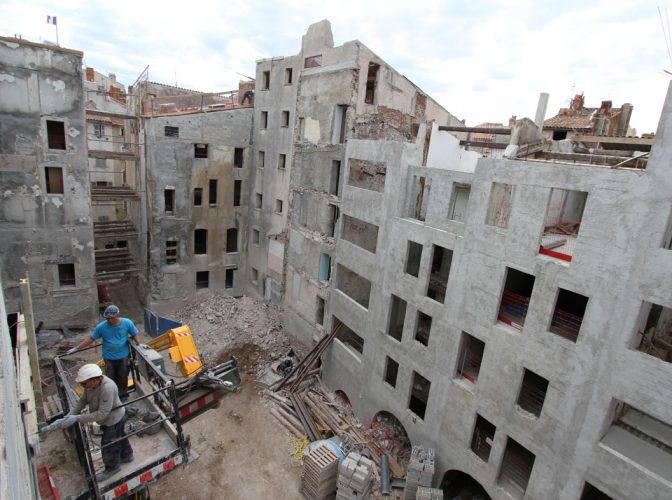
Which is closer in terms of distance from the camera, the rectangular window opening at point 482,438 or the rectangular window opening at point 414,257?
the rectangular window opening at point 482,438

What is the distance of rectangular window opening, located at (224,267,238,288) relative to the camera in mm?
30094

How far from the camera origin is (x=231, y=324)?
27031 mm

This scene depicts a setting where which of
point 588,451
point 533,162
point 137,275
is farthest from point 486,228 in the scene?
point 137,275

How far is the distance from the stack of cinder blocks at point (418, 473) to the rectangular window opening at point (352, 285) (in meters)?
7.79

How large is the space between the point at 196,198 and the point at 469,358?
797 inches

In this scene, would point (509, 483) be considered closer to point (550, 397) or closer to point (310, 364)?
point (550, 397)

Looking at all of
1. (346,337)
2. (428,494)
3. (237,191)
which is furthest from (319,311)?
(237,191)

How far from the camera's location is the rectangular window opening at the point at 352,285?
20.8m

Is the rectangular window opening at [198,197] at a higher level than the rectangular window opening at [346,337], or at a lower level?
higher

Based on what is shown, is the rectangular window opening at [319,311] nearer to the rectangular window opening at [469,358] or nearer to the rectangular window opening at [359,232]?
the rectangular window opening at [359,232]

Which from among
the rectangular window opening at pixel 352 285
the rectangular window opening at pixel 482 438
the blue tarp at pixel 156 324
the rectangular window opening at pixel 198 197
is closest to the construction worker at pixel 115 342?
the rectangular window opening at pixel 482 438

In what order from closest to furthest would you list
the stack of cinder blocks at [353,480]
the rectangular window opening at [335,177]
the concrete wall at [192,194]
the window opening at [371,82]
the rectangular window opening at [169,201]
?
the stack of cinder blocks at [353,480]
the window opening at [371,82]
the rectangular window opening at [335,177]
the concrete wall at [192,194]
the rectangular window opening at [169,201]

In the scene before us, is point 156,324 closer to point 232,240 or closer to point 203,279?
point 203,279

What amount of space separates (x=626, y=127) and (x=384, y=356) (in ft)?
67.3
